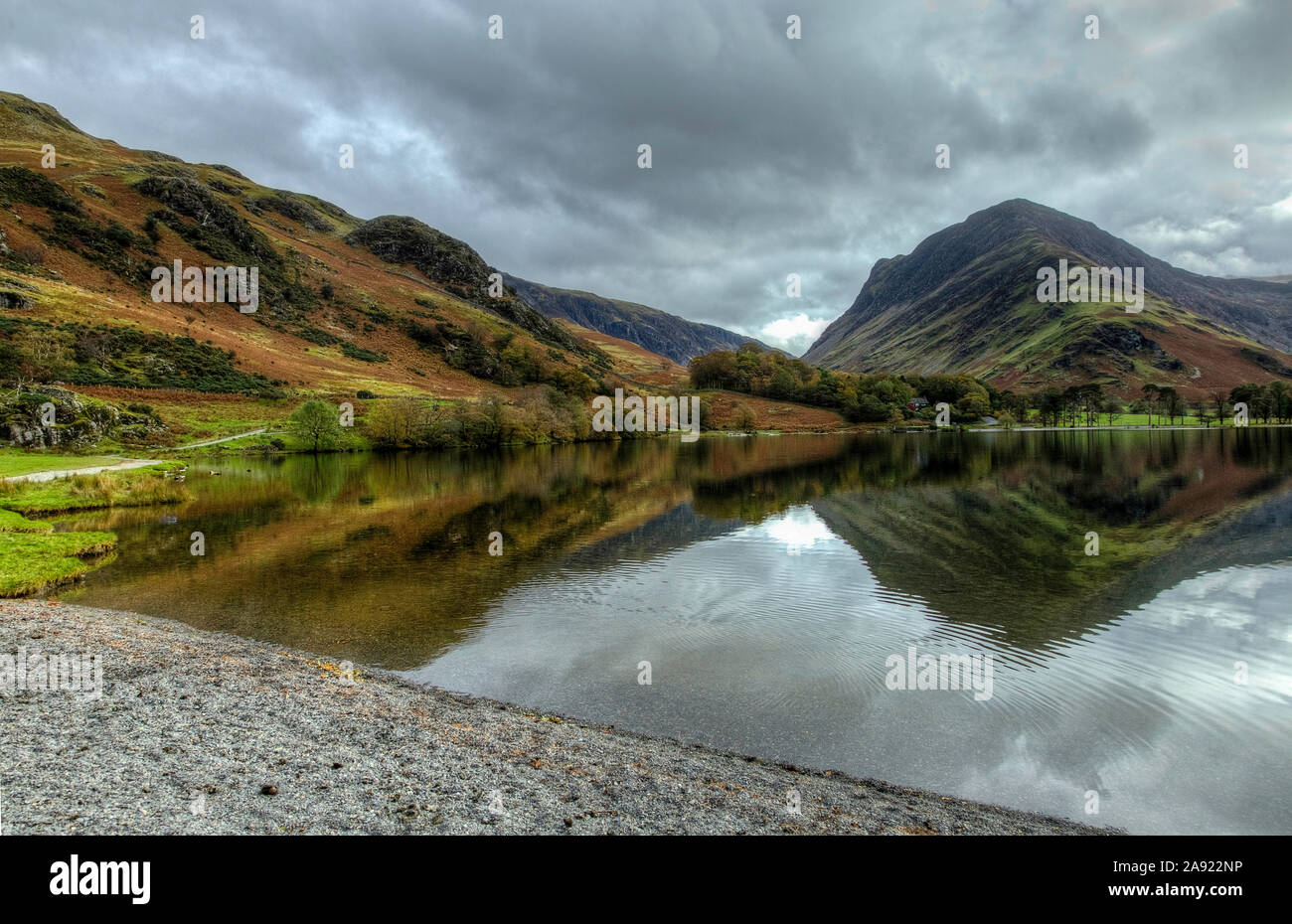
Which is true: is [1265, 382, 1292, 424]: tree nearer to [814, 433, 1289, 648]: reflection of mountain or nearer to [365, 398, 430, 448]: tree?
[814, 433, 1289, 648]: reflection of mountain

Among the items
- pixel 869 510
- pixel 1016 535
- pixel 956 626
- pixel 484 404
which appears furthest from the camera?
pixel 484 404

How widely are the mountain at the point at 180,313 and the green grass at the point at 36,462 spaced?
1173 inches

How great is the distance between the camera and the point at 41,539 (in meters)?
24.7

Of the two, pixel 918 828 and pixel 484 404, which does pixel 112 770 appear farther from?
pixel 484 404

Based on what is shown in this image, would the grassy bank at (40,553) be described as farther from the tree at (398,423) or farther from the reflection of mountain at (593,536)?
the tree at (398,423)

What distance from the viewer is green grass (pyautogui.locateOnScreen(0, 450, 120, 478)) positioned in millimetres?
42844

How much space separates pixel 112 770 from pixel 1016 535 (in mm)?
33817

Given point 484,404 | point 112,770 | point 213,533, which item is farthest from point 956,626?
point 484,404

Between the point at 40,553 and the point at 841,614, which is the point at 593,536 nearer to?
the point at 841,614

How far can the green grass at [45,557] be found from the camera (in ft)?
65.3

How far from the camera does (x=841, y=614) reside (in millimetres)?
19297

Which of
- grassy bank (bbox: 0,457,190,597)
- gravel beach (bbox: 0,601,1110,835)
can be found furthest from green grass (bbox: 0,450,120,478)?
gravel beach (bbox: 0,601,1110,835)

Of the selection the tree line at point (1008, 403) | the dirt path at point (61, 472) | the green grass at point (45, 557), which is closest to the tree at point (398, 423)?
the dirt path at point (61, 472)

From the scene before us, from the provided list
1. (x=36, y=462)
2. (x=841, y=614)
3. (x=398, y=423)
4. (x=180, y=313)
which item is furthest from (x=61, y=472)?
(x=180, y=313)
